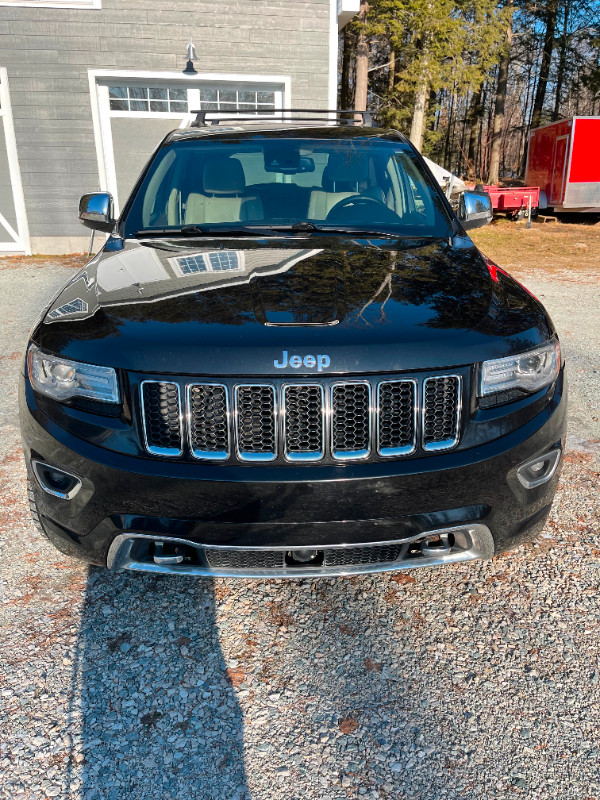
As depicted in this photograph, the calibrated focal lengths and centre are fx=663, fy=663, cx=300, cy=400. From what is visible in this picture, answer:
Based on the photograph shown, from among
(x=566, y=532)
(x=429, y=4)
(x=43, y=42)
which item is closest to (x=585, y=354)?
(x=566, y=532)

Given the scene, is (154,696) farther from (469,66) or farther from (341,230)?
(469,66)

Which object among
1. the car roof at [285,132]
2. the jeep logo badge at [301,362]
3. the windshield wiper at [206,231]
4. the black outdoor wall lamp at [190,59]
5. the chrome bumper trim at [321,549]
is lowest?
the chrome bumper trim at [321,549]

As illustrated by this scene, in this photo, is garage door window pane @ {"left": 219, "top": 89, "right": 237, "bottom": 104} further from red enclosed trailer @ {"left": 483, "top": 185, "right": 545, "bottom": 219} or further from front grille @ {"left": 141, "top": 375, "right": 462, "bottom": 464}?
front grille @ {"left": 141, "top": 375, "right": 462, "bottom": 464}

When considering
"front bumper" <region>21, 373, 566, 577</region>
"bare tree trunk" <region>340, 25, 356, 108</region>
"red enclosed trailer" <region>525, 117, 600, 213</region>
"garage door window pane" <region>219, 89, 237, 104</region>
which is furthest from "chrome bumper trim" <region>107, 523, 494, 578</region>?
"bare tree trunk" <region>340, 25, 356, 108</region>

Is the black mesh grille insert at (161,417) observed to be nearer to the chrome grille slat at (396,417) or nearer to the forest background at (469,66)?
the chrome grille slat at (396,417)

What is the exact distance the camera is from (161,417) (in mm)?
2100

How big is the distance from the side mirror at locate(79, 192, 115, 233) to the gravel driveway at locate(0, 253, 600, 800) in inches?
68.7

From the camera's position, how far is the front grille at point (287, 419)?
205 cm

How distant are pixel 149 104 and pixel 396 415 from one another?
35.7 ft

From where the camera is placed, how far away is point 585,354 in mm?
5977

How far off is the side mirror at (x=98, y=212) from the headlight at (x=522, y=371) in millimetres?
2376

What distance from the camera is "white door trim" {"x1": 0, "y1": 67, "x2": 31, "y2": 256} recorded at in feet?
35.7

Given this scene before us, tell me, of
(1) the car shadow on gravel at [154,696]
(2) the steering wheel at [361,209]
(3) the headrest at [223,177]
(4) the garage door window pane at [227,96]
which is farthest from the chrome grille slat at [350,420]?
(4) the garage door window pane at [227,96]

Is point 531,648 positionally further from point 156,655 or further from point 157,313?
point 157,313
